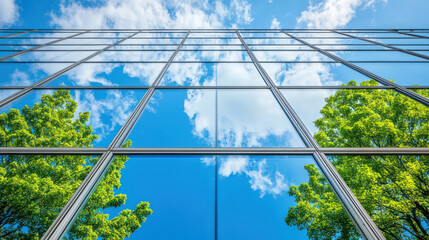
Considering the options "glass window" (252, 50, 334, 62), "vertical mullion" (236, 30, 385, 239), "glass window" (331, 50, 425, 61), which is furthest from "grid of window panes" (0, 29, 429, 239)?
"glass window" (252, 50, 334, 62)

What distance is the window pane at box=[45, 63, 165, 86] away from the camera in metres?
5.52

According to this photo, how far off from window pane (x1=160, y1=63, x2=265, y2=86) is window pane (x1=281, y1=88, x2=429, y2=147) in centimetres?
129

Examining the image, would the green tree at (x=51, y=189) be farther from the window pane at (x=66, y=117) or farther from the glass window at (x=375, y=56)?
the glass window at (x=375, y=56)

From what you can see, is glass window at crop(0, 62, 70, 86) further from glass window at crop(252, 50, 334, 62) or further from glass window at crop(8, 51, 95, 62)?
glass window at crop(252, 50, 334, 62)

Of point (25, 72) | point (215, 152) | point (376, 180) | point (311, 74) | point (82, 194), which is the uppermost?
point (311, 74)

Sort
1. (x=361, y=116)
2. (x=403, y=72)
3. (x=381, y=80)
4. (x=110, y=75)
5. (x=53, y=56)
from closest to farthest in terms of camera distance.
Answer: (x=361, y=116) < (x=381, y=80) < (x=403, y=72) < (x=110, y=75) < (x=53, y=56)

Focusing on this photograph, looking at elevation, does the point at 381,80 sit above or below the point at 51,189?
above

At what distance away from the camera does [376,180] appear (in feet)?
9.89

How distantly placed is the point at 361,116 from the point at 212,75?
390 centimetres

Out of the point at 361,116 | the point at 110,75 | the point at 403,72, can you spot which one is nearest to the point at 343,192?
the point at 361,116

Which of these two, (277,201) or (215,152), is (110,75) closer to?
(215,152)

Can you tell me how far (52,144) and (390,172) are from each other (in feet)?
18.1

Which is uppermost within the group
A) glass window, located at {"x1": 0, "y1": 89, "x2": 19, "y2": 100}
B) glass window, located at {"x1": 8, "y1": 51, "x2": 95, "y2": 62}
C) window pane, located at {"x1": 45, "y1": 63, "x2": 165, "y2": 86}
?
glass window, located at {"x1": 8, "y1": 51, "x2": 95, "y2": 62}

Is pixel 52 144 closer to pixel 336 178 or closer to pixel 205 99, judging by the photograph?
pixel 205 99
